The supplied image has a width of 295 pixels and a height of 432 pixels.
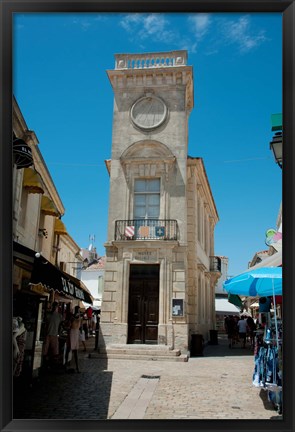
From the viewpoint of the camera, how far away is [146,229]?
1650cm

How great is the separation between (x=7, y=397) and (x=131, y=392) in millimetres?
4898

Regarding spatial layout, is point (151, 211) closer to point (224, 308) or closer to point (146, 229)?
point (146, 229)

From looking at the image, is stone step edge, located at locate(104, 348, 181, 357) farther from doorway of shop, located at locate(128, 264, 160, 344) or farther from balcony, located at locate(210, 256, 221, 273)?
balcony, located at locate(210, 256, 221, 273)

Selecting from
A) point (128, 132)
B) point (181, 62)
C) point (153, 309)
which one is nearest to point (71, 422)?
→ point (153, 309)

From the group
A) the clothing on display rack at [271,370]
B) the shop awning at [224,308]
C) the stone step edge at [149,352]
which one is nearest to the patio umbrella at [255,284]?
the clothing on display rack at [271,370]

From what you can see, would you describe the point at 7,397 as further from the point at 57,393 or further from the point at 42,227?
the point at 42,227

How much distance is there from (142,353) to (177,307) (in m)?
2.25

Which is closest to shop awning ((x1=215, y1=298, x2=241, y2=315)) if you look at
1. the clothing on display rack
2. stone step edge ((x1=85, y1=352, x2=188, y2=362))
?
stone step edge ((x1=85, y1=352, x2=188, y2=362))

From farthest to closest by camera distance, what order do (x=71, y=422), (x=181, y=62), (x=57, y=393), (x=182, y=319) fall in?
(x=181, y=62) → (x=182, y=319) → (x=57, y=393) → (x=71, y=422)

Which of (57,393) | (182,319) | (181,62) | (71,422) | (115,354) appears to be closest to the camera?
(71,422)

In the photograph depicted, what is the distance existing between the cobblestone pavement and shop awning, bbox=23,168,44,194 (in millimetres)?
5524

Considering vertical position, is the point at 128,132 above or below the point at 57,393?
above

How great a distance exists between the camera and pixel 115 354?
14727 mm

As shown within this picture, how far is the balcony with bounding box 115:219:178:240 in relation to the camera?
53.7ft
